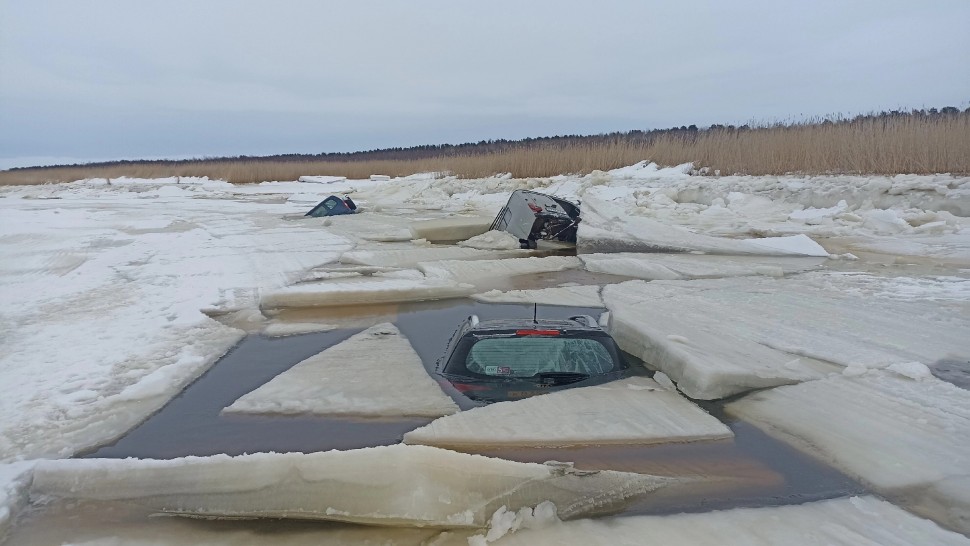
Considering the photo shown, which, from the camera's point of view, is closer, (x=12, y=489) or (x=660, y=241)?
(x=12, y=489)

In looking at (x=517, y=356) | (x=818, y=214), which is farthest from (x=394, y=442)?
(x=818, y=214)

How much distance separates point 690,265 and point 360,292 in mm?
4336

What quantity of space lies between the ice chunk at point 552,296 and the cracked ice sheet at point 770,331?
20 cm

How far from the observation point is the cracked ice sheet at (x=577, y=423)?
3588 mm

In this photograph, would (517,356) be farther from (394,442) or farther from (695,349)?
(695,349)

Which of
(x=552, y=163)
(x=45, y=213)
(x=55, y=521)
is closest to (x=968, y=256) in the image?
(x=55, y=521)

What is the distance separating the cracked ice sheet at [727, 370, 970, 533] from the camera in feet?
9.96

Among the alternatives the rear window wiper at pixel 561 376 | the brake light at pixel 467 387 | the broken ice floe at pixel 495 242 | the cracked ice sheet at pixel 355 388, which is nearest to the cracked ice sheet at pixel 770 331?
the rear window wiper at pixel 561 376

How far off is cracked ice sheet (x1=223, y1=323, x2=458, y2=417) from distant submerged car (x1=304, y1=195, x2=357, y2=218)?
1334cm

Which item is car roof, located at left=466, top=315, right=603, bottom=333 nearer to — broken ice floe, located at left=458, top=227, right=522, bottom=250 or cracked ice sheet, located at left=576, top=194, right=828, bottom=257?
cracked ice sheet, located at left=576, top=194, right=828, bottom=257

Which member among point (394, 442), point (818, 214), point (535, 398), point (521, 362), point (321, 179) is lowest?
point (394, 442)

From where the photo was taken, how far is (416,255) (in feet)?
33.2

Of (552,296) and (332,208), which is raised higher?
(332,208)

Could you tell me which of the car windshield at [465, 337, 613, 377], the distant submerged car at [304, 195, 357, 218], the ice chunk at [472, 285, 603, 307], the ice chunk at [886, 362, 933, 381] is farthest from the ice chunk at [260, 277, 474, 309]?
the distant submerged car at [304, 195, 357, 218]
